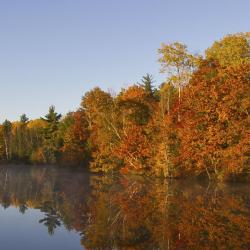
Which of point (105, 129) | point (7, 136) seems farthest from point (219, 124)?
point (7, 136)

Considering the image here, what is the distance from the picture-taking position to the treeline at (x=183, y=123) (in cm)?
3756

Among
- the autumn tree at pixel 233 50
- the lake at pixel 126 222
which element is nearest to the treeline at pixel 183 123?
the autumn tree at pixel 233 50

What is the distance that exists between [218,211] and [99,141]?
38.4 meters

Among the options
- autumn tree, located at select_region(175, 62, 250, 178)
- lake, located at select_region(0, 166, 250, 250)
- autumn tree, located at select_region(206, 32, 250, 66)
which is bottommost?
lake, located at select_region(0, 166, 250, 250)

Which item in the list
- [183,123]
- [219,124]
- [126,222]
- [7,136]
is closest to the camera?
[126,222]

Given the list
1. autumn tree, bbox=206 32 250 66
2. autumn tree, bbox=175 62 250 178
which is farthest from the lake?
autumn tree, bbox=206 32 250 66

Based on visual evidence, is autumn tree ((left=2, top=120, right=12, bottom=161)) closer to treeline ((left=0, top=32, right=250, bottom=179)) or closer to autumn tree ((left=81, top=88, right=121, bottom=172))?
treeline ((left=0, top=32, right=250, bottom=179))

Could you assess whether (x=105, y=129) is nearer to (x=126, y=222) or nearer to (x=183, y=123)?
(x=183, y=123)

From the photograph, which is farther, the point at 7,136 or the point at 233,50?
the point at 7,136

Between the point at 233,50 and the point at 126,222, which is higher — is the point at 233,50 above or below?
above

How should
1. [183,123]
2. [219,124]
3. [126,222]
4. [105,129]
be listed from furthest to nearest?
[105,129] < [183,123] < [219,124] < [126,222]

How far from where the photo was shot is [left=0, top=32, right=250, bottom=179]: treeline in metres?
37.6

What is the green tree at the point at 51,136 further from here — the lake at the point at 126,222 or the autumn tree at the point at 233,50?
the lake at the point at 126,222

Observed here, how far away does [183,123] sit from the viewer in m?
41.0
